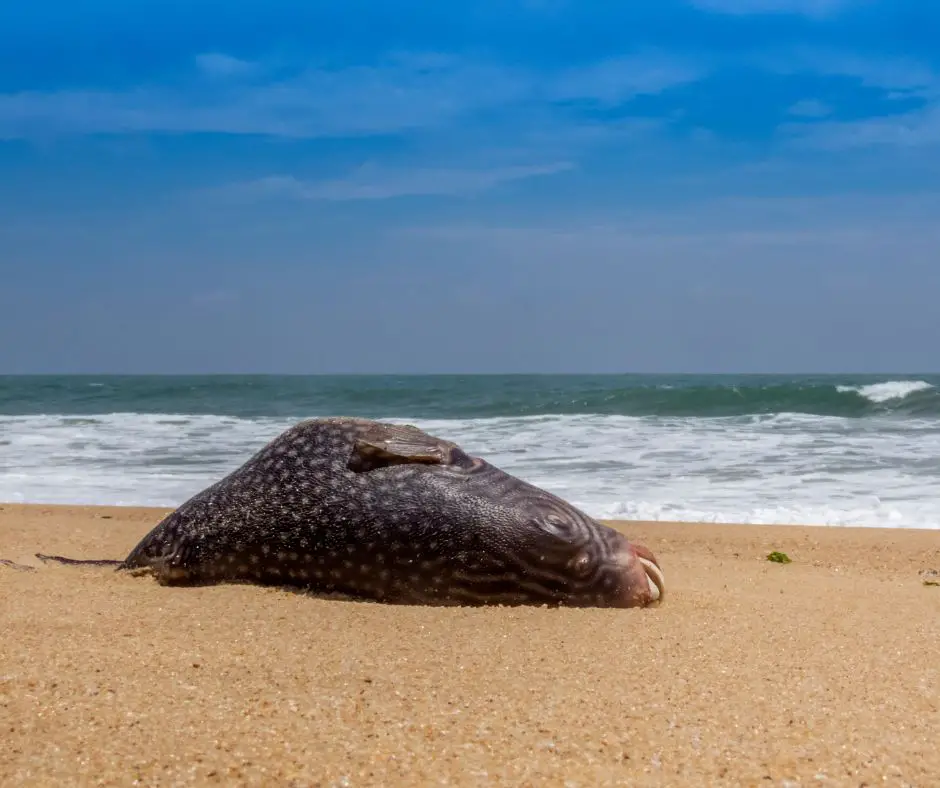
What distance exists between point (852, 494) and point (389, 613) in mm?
6846

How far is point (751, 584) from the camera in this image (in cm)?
510

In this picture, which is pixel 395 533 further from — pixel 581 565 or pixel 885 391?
pixel 885 391

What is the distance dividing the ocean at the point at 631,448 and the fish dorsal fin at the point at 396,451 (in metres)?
4.13

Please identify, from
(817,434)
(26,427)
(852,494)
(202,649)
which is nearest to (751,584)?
(202,649)

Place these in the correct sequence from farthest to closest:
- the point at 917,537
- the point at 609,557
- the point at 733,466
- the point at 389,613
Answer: the point at 733,466 < the point at 917,537 < the point at 609,557 < the point at 389,613

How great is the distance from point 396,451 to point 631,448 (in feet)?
34.9

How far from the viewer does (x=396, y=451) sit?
13.9ft

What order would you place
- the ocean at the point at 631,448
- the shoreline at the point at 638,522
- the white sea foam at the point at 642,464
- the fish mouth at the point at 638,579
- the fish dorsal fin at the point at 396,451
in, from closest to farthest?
the fish mouth at the point at 638,579, the fish dorsal fin at the point at 396,451, the shoreline at the point at 638,522, the white sea foam at the point at 642,464, the ocean at the point at 631,448

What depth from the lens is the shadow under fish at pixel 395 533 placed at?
3961mm

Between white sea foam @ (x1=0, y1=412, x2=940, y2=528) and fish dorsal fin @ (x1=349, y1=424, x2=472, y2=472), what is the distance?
414 centimetres

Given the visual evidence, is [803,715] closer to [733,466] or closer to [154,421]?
[733,466]

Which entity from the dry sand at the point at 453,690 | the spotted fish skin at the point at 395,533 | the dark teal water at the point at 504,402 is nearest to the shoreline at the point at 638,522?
A: the dry sand at the point at 453,690

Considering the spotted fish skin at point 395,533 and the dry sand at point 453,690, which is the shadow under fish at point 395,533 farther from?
the dry sand at point 453,690

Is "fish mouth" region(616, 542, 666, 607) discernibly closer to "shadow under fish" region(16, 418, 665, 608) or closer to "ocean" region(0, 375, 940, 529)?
"shadow under fish" region(16, 418, 665, 608)
